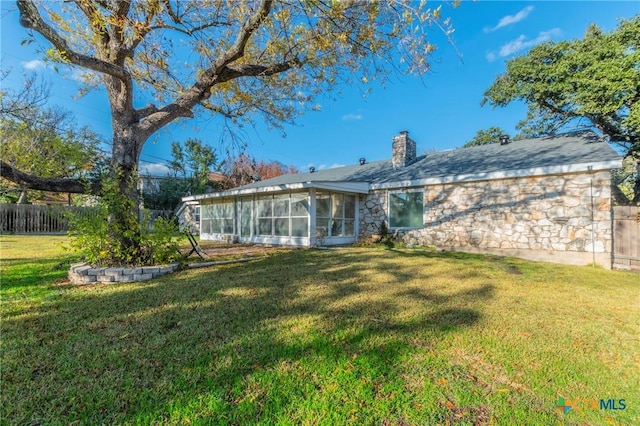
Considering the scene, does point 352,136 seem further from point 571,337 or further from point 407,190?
point 571,337

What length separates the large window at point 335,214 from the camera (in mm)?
10797

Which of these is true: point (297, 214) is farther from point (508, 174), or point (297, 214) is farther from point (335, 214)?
point (508, 174)

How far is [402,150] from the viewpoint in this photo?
12445mm

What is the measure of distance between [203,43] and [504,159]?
30.9ft

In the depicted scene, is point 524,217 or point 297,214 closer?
point 524,217

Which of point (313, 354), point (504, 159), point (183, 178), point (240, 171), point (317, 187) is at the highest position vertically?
point (240, 171)

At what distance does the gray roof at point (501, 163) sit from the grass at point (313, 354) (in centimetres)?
472

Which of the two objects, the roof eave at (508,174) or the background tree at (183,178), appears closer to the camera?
the roof eave at (508,174)

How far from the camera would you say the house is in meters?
7.66

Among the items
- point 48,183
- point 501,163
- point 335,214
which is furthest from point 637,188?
point 48,183

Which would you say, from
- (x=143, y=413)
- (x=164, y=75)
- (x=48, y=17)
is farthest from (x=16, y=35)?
(x=143, y=413)

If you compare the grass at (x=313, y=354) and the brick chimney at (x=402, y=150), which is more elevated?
the brick chimney at (x=402, y=150)

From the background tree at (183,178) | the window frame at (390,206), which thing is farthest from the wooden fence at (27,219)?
the window frame at (390,206)

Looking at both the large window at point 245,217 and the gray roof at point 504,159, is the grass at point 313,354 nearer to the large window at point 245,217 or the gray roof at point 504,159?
the gray roof at point 504,159
